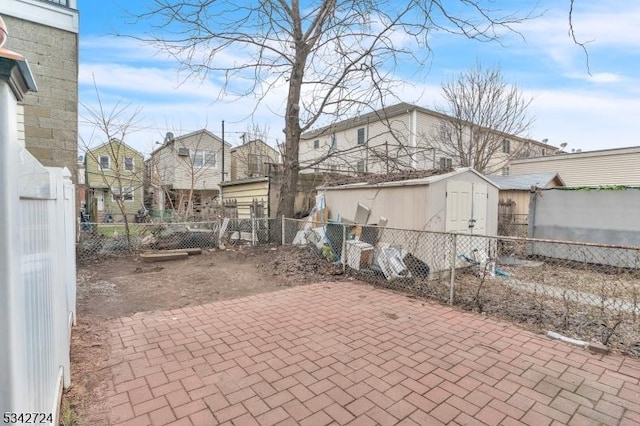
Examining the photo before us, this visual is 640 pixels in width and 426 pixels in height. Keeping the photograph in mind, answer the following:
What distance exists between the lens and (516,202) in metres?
14.0

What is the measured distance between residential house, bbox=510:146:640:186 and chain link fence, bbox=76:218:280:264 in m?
16.2

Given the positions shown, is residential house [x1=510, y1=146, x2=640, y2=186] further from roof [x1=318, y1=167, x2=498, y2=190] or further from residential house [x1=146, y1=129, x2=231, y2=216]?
residential house [x1=146, y1=129, x2=231, y2=216]

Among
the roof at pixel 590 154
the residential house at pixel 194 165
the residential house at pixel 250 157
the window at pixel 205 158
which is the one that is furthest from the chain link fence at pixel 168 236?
the roof at pixel 590 154

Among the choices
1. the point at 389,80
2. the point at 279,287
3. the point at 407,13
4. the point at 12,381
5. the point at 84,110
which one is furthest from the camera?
the point at 84,110

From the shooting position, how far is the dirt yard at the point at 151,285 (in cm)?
277

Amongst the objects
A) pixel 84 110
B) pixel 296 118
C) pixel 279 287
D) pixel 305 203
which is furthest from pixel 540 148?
pixel 84 110

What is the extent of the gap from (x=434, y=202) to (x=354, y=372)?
4767mm

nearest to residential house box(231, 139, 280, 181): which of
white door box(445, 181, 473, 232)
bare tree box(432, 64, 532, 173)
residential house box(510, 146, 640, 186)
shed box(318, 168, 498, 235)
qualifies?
bare tree box(432, 64, 532, 173)

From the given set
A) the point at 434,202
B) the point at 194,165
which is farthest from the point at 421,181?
the point at 194,165

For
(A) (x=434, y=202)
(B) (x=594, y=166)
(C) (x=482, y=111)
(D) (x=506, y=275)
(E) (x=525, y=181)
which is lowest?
(D) (x=506, y=275)

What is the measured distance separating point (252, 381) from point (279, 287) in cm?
304

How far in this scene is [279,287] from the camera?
18.9 feet

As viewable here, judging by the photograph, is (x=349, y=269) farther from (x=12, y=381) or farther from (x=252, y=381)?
(x=12, y=381)

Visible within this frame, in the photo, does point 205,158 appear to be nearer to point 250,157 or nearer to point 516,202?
point 250,157
